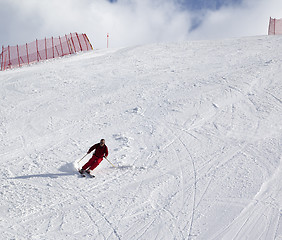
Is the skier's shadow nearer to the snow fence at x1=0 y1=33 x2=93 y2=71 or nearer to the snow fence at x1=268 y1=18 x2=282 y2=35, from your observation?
the snow fence at x1=0 y1=33 x2=93 y2=71

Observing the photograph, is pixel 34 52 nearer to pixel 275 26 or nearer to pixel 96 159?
pixel 96 159

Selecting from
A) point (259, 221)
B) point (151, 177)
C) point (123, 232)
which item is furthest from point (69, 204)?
point (259, 221)

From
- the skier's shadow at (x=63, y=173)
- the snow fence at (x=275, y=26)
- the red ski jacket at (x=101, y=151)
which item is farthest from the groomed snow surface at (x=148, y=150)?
the snow fence at (x=275, y=26)

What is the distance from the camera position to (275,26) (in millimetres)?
24406

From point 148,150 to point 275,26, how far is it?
20.3 metres

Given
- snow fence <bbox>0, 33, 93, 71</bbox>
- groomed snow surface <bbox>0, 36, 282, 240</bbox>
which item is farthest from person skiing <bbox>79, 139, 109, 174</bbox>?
snow fence <bbox>0, 33, 93, 71</bbox>

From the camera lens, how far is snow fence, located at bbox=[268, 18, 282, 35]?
2428 cm

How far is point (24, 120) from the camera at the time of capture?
37.2 ft

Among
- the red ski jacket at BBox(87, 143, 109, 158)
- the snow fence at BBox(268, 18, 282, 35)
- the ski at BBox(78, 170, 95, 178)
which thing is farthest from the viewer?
the snow fence at BBox(268, 18, 282, 35)

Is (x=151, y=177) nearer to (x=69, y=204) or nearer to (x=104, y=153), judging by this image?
(x=104, y=153)

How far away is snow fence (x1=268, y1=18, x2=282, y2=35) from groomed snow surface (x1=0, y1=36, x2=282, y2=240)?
26.3 feet

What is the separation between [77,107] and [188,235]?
796cm

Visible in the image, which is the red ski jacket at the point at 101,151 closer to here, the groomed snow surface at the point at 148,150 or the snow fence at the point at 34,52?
the groomed snow surface at the point at 148,150

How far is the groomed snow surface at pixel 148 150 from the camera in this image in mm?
5840
